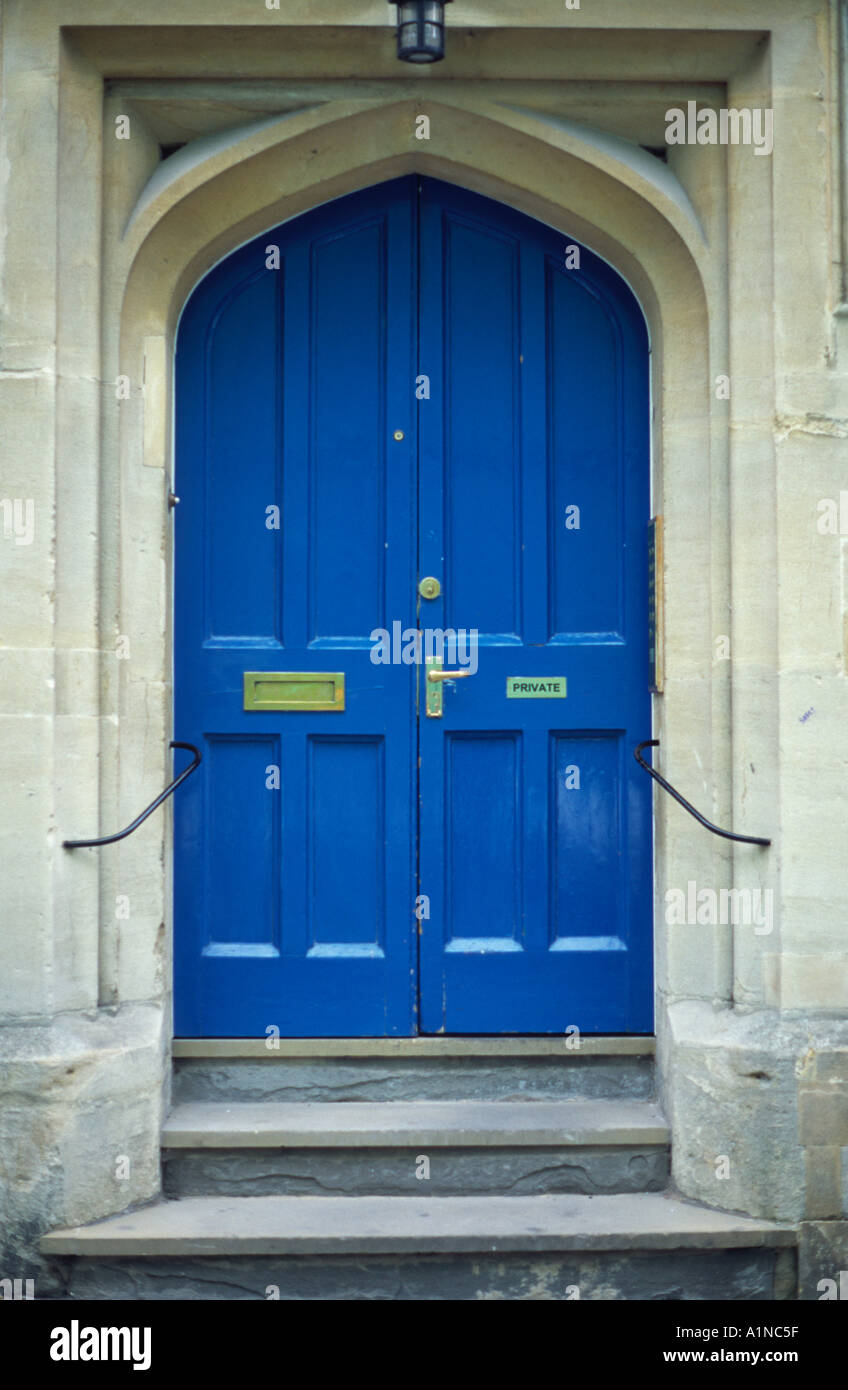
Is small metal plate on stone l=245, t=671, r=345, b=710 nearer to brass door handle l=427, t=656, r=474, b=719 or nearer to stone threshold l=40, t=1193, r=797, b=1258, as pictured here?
brass door handle l=427, t=656, r=474, b=719

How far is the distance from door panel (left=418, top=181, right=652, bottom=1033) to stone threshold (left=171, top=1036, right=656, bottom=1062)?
6cm

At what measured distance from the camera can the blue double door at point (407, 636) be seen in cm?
433

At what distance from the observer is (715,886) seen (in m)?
4.11

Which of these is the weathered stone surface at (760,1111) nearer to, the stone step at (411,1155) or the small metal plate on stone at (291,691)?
the stone step at (411,1155)

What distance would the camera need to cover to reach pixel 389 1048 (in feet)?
14.0

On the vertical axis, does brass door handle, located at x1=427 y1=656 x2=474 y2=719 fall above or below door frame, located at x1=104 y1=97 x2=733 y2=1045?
below

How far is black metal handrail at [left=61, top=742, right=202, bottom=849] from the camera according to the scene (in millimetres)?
3947

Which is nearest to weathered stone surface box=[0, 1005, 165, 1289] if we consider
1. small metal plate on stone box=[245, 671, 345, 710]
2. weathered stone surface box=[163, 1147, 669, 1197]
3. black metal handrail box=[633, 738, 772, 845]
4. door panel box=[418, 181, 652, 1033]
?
weathered stone surface box=[163, 1147, 669, 1197]

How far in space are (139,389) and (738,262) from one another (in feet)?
5.99

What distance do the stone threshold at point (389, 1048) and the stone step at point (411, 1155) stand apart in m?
0.22

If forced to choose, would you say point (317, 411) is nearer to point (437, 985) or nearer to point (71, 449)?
point (71, 449)

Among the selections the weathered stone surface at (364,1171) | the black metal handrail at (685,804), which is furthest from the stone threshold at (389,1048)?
the black metal handrail at (685,804)

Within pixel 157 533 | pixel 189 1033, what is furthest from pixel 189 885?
pixel 157 533

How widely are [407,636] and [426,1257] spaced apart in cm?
183
